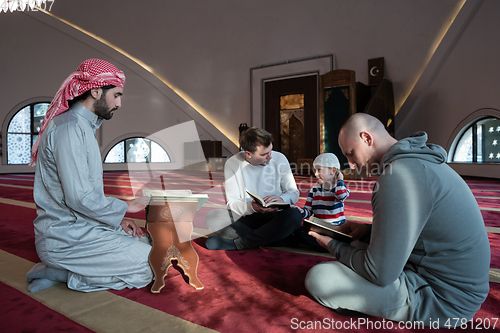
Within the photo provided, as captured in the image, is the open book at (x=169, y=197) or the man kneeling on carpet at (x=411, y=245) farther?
the open book at (x=169, y=197)

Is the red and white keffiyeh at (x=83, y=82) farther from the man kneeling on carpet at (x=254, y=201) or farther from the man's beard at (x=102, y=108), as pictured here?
the man kneeling on carpet at (x=254, y=201)

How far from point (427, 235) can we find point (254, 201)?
119cm

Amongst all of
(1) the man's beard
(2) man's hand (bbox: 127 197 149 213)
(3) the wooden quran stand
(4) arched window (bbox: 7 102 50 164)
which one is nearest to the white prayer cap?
(3) the wooden quran stand

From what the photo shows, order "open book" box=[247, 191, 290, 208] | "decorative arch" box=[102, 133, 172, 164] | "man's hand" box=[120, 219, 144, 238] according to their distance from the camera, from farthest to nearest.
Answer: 1. "decorative arch" box=[102, 133, 172, 164]
2. "open book" box=[247, 191, 290, 208]
3. "man's hand" box=[120, 219, 144, 238]

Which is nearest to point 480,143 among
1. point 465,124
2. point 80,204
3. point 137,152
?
point 465,124

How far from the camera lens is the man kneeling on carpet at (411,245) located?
3.40ft

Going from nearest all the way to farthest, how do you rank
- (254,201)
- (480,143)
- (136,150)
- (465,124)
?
(254,201) → (465,124) → (480,143) → (136,150)

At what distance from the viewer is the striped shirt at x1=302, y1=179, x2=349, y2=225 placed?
2281 millimetres

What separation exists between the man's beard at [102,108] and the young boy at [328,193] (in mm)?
1333

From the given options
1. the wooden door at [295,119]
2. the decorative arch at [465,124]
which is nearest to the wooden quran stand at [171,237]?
the decorative arch at [465,124]

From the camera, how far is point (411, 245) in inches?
41.1

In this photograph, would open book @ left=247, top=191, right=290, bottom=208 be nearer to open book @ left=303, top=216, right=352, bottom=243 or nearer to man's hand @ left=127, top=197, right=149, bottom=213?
open book @ left=303, top=216, right=352, bottom=243

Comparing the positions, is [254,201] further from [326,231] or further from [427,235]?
[427,235]

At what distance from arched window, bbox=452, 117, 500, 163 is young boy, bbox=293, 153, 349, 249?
6072 mm
